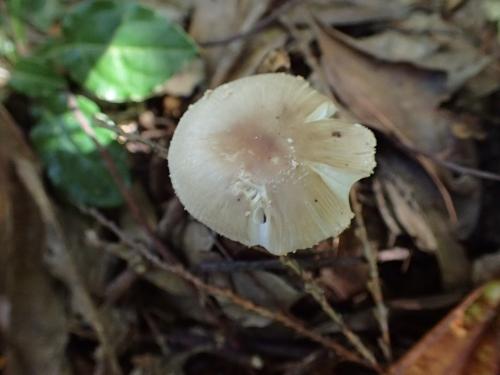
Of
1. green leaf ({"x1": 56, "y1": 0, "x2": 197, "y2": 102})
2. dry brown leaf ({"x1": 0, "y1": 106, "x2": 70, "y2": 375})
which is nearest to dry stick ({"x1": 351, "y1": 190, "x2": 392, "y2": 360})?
green leaf ({"x1": 56, "y1": 0, "x2": 197, "y2": 102})

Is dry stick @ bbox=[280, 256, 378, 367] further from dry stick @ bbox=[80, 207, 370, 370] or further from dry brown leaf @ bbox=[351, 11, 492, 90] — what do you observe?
dry brown leaf @ bbox=[351, 11, 492, 90]

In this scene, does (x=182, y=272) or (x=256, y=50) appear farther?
(x=256, y=50)

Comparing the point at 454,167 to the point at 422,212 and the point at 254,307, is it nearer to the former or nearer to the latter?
the point at 422,212

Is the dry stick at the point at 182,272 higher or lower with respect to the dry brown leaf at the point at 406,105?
lower

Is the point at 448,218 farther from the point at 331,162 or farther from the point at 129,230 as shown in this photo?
the point at 129,230

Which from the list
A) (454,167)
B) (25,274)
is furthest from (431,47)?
(25,274)

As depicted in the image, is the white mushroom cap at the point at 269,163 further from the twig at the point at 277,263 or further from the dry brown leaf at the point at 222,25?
the dry brown leaf at the point at 222,25

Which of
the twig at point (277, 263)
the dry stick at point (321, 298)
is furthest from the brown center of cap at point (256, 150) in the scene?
the twig at point (277, 263)
